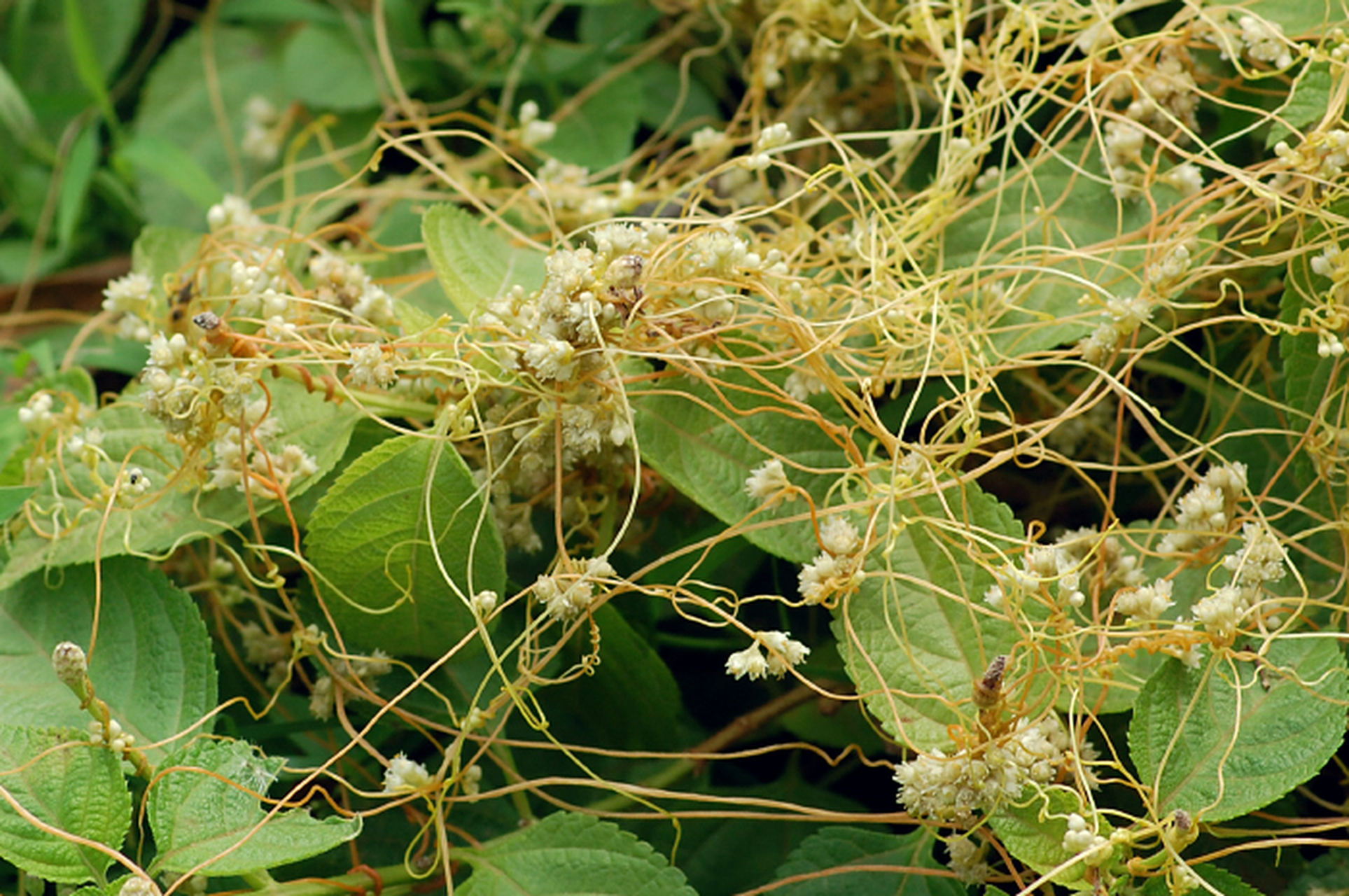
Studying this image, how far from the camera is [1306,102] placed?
0.86m

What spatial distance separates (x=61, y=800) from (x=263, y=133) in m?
0.89

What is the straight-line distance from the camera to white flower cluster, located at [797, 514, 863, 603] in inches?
31.1

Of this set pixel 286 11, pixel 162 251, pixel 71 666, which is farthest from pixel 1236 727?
pixel 286 11

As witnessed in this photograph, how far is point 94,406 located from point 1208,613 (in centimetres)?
93

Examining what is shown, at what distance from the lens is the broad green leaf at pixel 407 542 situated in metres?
0.83

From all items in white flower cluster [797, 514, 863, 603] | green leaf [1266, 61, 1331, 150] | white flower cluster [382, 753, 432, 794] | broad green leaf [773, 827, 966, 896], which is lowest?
broad green leaf [773, 827, 966, 896]

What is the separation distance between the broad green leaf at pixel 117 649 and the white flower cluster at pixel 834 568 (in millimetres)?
455

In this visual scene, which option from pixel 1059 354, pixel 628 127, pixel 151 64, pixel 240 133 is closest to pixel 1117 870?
pixel 1059 354

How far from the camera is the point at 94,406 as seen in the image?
100 cm

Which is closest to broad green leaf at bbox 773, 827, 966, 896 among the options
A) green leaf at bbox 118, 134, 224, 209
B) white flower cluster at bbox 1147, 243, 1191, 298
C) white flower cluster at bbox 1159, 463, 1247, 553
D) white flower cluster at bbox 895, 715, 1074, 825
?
white flower cluster at bbox 895, 715, 1074, 825

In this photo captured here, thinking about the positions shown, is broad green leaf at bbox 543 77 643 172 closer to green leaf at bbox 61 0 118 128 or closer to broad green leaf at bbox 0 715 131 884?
green leaf at bbox 61 0 118 128

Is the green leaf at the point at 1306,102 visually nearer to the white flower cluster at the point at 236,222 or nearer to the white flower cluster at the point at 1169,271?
the white flower cluster at the point at 1169,271

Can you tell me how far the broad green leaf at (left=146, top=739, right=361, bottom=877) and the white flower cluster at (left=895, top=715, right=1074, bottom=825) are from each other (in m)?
0.37

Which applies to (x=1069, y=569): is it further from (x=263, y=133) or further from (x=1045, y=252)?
(x=263, y=133)
